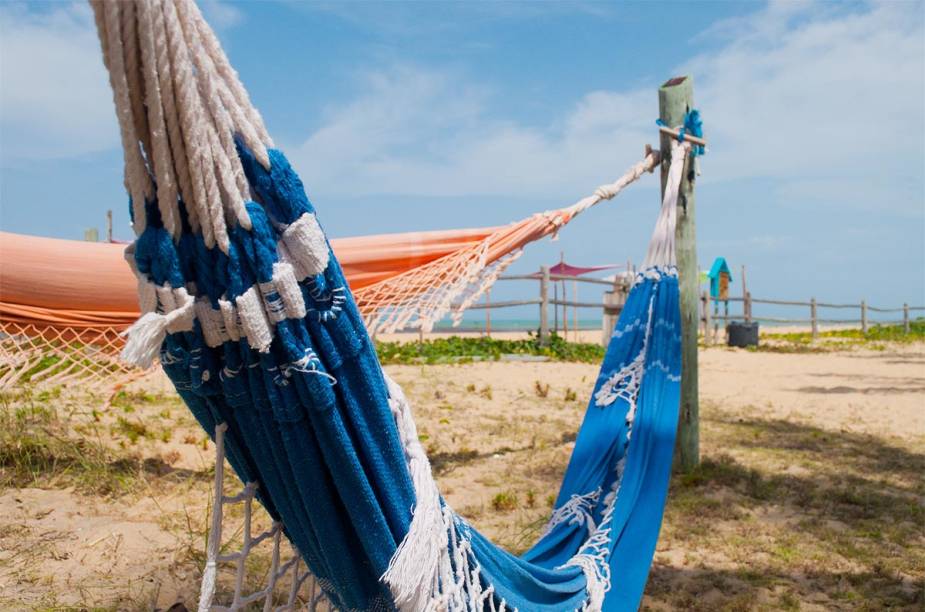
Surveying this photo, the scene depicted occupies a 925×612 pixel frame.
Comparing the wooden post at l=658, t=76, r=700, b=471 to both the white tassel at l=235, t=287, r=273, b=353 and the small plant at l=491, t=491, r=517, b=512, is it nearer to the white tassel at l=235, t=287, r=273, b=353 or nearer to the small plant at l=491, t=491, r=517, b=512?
the small plant at l=491, t=491, r=517, b=512

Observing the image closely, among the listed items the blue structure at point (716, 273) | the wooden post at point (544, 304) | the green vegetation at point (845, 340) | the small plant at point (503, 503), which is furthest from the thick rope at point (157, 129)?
the blue structure at point (716, 273)

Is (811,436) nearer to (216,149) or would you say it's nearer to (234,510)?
(234,510)

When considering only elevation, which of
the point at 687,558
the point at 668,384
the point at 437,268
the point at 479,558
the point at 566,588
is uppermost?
the point at 437,268

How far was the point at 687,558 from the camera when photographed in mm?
2197

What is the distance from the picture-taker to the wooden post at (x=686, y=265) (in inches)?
111

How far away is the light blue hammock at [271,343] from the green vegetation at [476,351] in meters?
5.56

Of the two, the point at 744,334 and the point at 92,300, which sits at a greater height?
the point at 92,300

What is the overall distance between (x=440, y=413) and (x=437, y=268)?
1896mm

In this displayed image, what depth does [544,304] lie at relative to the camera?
8438mm

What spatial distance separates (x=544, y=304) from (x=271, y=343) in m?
7.70

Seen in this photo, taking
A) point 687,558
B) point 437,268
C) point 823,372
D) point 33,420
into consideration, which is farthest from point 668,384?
point 823,372

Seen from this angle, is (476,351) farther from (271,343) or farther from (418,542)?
(271,343)

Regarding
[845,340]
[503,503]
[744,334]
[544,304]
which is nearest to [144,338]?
[503,503]

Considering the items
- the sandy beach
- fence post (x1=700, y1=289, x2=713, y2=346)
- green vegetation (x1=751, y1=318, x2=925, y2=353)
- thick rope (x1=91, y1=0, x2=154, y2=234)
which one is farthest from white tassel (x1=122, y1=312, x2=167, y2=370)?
fence post (x1=700, y1=289, x2=713, y2=346)
